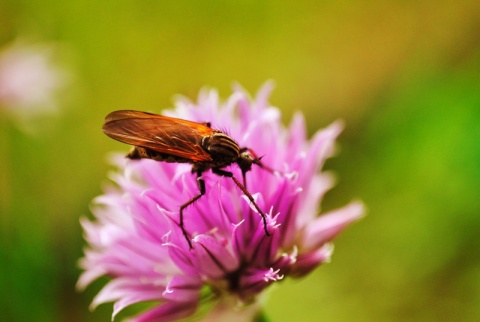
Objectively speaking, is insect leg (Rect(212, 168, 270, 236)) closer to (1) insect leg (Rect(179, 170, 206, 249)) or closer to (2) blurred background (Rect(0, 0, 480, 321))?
(1) insect leg (Rect(179, 170, 206, 249))

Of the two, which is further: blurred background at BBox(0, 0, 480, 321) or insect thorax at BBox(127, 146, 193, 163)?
blurred background at BBox(0, 0, 480, 321)

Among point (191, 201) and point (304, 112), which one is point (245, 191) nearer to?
point (191, 201)

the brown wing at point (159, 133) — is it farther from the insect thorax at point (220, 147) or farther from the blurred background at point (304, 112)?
the blurred background at point (304, 112)

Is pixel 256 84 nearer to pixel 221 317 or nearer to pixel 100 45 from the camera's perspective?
pixel 100 45

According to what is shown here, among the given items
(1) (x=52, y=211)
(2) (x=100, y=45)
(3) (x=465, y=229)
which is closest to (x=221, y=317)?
(3) (x=465, y=229)

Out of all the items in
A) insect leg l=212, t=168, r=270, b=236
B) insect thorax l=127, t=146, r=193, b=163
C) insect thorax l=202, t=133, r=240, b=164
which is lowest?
insect leg l=212, t=168, r=270, b=236

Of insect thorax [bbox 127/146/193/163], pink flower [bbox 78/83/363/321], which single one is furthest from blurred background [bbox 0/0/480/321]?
insect thorax [bbox 127/146/193/163]

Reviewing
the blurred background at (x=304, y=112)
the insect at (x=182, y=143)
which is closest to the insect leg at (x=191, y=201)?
the insect at (x=182, y=143)
